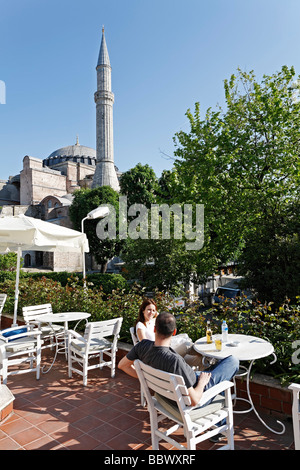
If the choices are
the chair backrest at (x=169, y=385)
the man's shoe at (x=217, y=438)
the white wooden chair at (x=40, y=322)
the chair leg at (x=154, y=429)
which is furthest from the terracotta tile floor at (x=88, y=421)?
the white wooden chair at (x=40, y=322)

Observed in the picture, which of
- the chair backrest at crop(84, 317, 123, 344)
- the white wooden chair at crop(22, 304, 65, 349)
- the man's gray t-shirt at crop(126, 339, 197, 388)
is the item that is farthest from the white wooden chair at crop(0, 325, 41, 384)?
the man's gray t-shirt at crop(126, 339, 197, 388)

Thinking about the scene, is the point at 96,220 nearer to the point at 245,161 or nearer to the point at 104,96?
the point at 245,161

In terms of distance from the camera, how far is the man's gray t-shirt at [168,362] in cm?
271

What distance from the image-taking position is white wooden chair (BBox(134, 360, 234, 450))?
2.56 m

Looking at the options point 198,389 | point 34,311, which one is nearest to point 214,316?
point 198,389

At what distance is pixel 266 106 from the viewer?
1299cm

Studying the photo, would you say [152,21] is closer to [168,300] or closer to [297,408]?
[168,300]

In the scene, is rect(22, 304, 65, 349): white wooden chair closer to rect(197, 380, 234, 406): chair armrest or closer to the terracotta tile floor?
the terracotta tile floor

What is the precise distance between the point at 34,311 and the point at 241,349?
429 cm

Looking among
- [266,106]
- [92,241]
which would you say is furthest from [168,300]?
[92,241]

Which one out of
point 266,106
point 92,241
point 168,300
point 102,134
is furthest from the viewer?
point 102,134

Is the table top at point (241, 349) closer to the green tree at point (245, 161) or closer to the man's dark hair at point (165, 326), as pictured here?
the man's dark hair at point (165, 326)

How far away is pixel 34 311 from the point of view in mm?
6297
